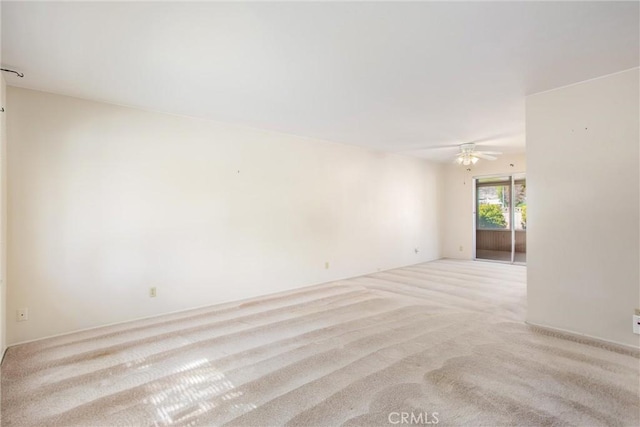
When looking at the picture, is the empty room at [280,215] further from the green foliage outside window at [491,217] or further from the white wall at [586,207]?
the green foliage outside window at [491,217]

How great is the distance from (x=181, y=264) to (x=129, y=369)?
150cm

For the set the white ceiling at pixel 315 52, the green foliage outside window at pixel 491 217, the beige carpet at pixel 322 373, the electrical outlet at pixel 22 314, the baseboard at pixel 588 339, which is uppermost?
the white ceiling at pixel 315 52

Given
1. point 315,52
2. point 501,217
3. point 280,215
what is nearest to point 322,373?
point 315,52

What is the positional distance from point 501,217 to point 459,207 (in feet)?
3.04

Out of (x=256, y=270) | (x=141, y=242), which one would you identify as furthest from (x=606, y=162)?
(x=141, y=242)

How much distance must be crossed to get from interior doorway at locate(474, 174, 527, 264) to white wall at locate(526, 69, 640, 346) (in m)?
4.20

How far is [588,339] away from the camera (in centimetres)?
277

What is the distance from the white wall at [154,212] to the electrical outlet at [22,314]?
0.04 m

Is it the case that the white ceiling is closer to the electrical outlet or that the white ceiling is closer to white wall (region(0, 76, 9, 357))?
white wall (region(0, 76, 9, 357))

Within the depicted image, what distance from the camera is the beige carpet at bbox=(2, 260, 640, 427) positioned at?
178cm

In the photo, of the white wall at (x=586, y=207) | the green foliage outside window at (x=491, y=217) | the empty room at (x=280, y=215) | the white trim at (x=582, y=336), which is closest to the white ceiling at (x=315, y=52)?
the empty room at (x=280, y=215)

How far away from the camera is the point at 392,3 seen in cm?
175

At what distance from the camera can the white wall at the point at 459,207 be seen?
7.38m

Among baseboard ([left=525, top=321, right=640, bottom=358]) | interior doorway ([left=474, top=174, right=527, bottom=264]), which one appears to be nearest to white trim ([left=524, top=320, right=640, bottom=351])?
baseboard ([left=525, top=321, right=640, bottom=358])
